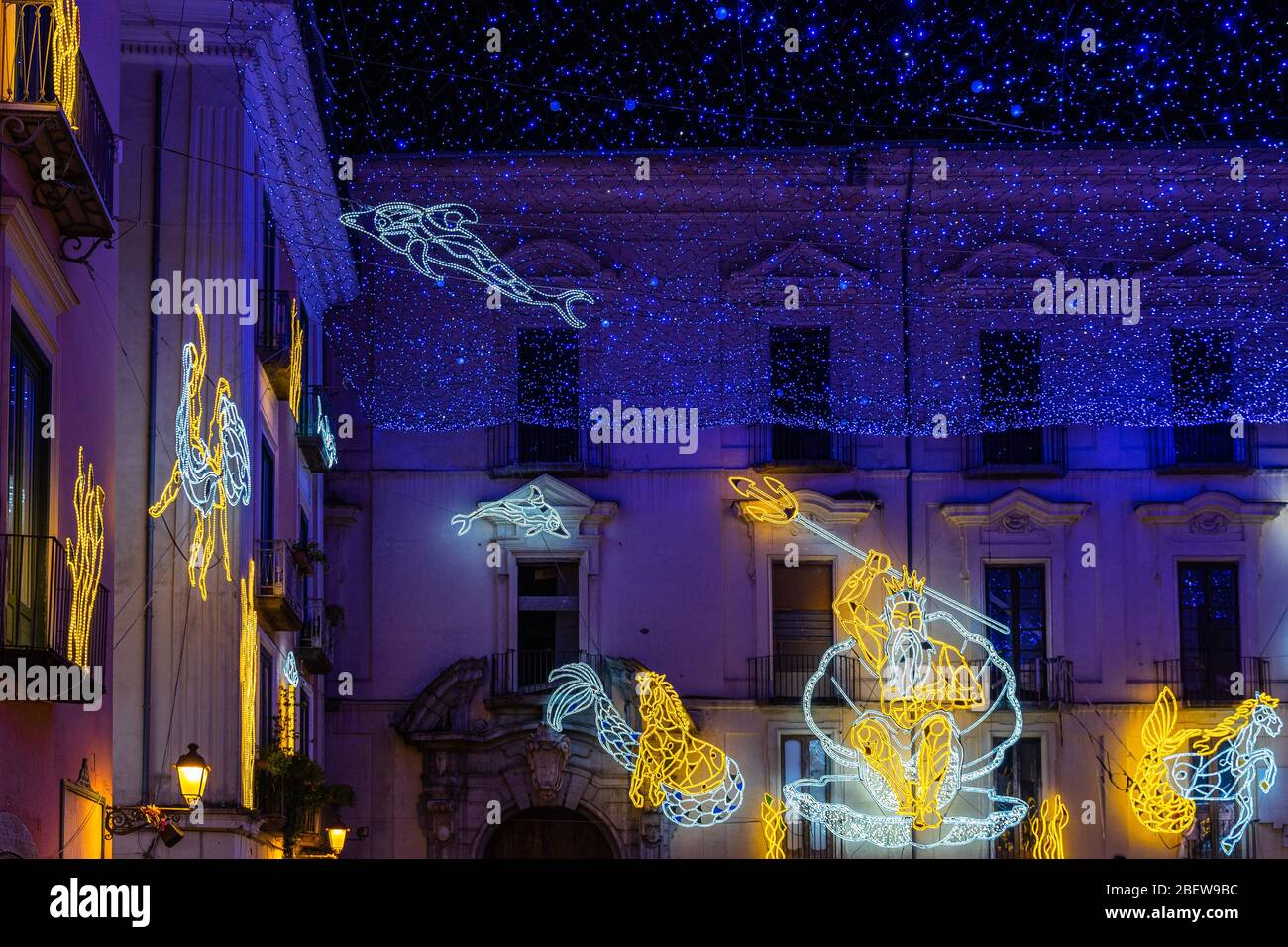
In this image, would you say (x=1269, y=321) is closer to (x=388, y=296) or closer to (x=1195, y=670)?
(x=1195, y=670)

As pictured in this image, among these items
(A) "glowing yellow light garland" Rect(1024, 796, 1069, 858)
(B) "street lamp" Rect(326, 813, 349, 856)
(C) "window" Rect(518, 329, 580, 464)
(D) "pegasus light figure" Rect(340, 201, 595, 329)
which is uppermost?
(D) "pegasus light figure" Rect(340, 201, 595, 329)

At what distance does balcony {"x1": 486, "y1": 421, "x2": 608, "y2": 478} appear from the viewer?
89.1ft

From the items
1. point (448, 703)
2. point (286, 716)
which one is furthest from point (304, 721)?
point (448, 703)

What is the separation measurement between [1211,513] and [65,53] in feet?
62.8

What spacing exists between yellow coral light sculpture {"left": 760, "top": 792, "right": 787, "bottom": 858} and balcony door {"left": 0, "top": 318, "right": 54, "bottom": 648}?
15.8 meters

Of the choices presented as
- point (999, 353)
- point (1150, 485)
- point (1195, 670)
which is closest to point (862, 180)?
point (999, 353)

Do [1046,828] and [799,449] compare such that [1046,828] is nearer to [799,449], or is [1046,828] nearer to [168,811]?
[799,449]

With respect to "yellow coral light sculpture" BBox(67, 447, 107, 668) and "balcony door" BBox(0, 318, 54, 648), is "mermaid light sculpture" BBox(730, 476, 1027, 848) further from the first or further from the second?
"balcony door" BBox(0, 318, 54, 648)

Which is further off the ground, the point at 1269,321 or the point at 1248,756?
the point at 1269,321

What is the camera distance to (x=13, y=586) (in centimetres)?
1086

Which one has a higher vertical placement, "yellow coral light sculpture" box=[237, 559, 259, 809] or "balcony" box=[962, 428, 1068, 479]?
"balcony" box=[962, 428, 1068, 479]

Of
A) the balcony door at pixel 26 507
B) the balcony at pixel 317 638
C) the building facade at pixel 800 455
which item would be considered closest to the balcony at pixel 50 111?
the balcony door at pixel 26 507

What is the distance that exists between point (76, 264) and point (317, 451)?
11.4 m

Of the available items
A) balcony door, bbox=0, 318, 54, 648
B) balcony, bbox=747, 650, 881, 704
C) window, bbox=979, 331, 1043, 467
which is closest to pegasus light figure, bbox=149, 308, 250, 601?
balcony door, bbox=0, 318, 54, 648
